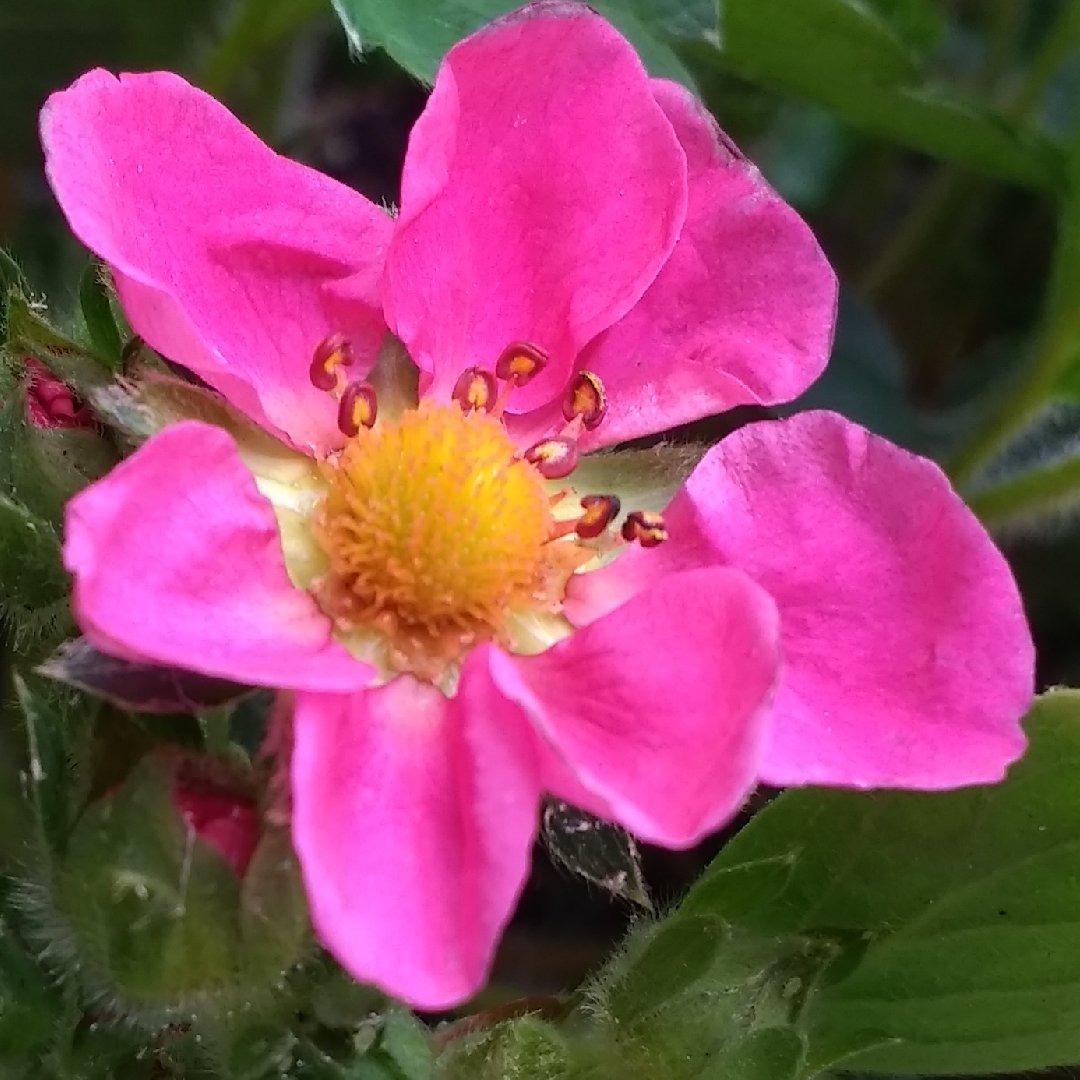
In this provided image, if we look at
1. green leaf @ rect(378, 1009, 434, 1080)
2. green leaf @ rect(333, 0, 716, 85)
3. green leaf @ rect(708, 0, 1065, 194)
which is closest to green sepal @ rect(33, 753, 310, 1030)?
green leaf @ rect(378, 1009, 434, 1080)

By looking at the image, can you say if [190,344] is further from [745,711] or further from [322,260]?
[745,711]

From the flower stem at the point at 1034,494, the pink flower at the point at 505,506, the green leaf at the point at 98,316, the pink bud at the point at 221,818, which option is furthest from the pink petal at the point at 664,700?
the flower stem at the point at 1034,494

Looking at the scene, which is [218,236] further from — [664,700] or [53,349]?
[664,700]

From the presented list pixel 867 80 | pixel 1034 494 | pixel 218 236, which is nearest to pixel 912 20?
pixel 867 80

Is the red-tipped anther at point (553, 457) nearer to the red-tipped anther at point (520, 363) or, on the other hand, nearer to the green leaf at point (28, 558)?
the red-tipped anther at point (520, 363)

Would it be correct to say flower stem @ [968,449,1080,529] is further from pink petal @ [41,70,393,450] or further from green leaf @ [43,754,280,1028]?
green leaf @ [43,754,280,1028]

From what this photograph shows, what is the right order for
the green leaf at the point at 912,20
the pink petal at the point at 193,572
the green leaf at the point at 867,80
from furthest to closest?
the green leaf at the point at 912,20, the green leaf at the point at 867,80, the pink petal at the point at 193,572

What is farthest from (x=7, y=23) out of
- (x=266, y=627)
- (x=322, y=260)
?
(x=266, y=627)
